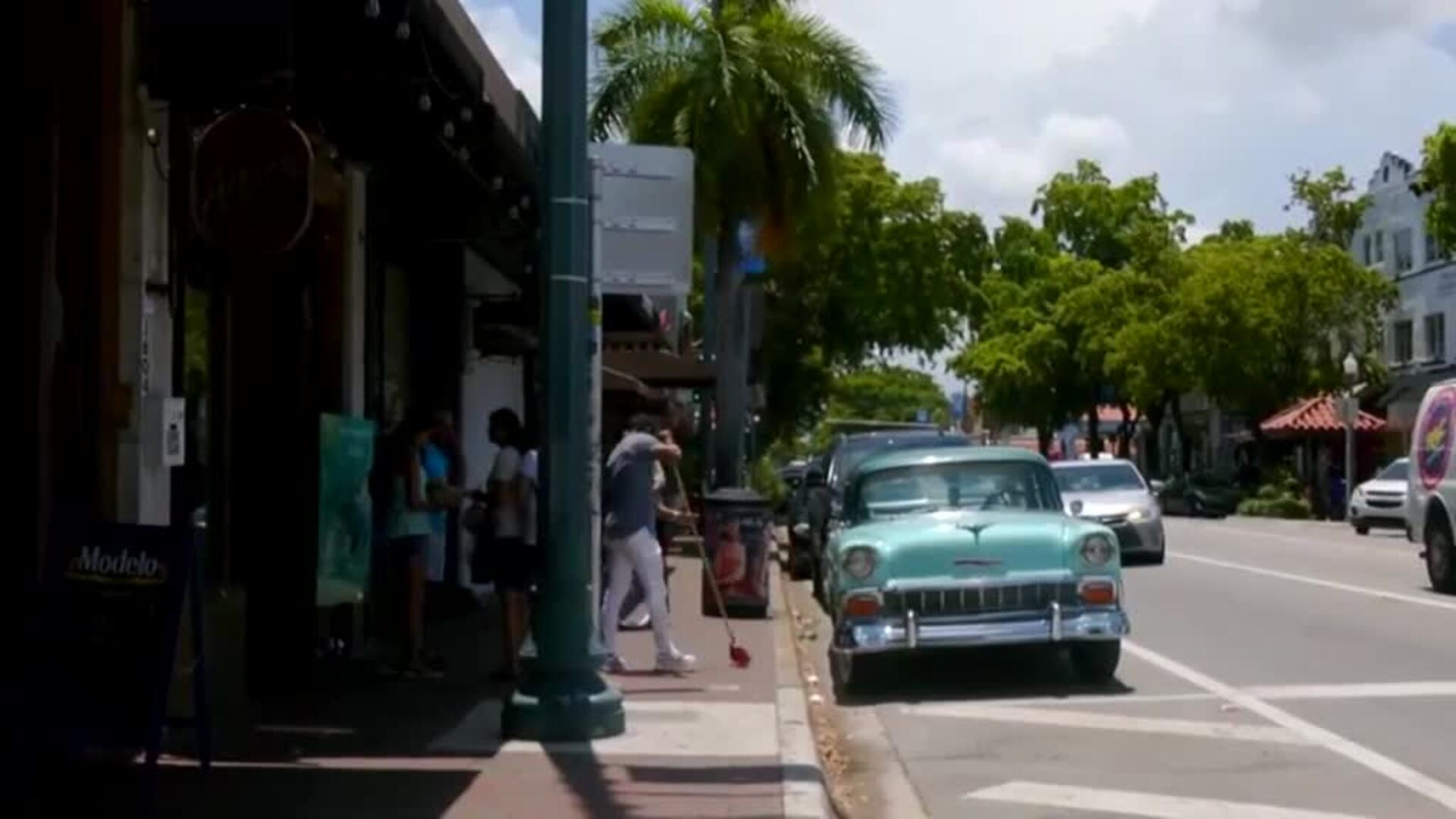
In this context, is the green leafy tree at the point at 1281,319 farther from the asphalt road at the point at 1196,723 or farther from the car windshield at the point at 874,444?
the asphalt road at the point at 1196,723

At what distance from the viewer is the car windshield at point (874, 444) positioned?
81.3 feet

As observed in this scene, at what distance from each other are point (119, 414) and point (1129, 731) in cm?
622

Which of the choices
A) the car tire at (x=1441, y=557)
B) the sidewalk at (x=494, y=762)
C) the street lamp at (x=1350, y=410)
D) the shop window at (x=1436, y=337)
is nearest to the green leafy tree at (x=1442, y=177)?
the street lamp at (x=1350, y=410)

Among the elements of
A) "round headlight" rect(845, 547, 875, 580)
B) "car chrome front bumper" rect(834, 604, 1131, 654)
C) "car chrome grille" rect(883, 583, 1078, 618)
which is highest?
"round headlight" rect(845, 547, 875, 580)

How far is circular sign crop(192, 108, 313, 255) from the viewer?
10461mm

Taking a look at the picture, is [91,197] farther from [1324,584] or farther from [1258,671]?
[1324,584]

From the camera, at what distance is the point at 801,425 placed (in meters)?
62.7

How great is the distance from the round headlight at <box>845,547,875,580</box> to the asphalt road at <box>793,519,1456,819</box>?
3.00 feet

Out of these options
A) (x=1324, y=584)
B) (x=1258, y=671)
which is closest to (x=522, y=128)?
(x=1258, y=671)

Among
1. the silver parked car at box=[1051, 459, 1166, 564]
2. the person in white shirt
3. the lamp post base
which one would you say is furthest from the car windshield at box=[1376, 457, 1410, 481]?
the lamp post base

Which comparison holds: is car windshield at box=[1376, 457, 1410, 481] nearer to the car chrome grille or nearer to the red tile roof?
the red tile roof

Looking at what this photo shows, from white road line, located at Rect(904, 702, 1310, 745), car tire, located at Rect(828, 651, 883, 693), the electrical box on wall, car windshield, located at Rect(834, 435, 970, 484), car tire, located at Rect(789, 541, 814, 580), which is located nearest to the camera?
the electrical box on wall

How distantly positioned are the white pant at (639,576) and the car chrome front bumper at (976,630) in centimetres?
130

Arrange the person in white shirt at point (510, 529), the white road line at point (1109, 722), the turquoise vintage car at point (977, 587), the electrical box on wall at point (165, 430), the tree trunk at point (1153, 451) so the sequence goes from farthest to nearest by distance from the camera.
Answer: the tree trunk at point (1153, 451), the turquoise vintage car at point (977, 587), the person in white shirt at point (510, 529), the white road line at point (1109, 722), the electrical box on wall at point (165, 430)
